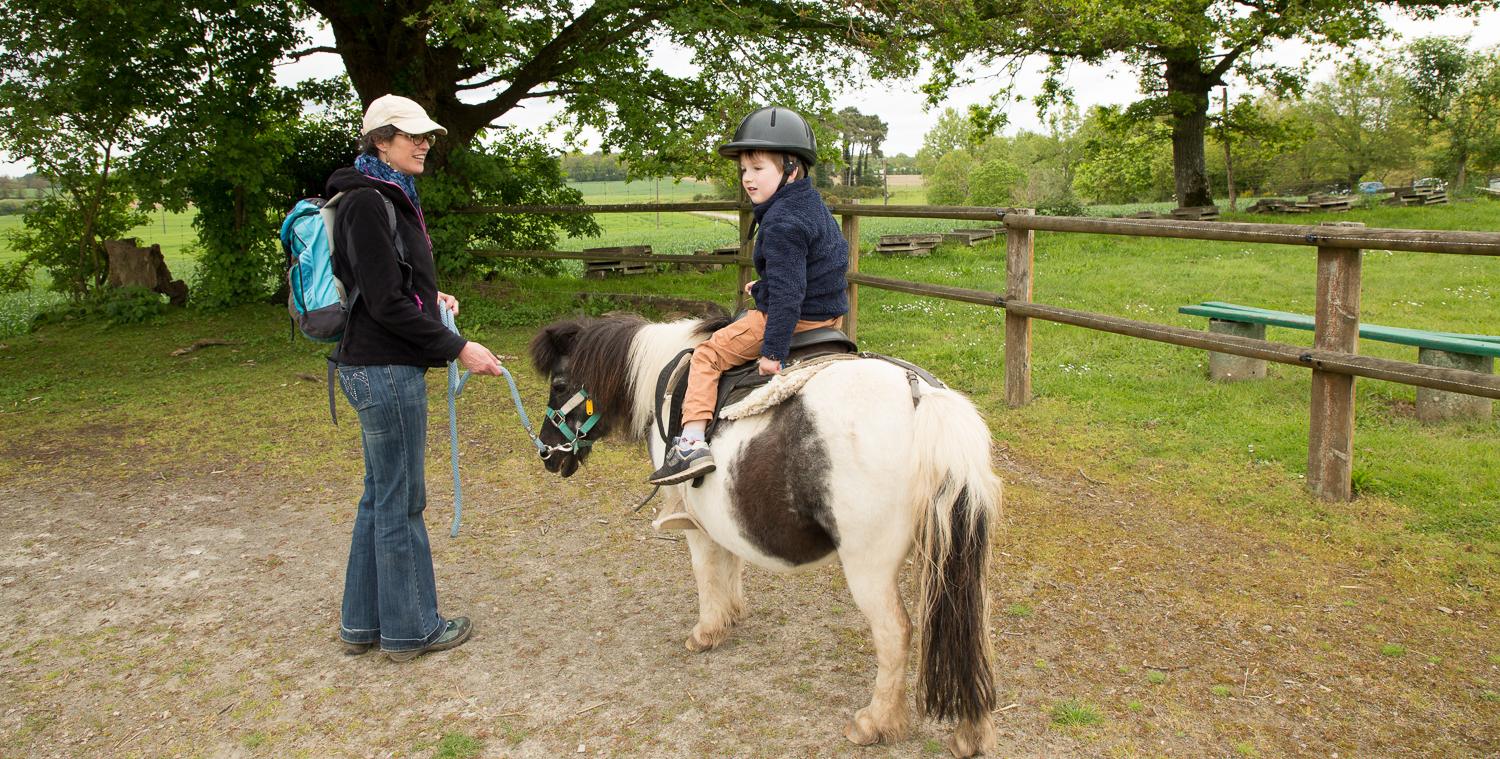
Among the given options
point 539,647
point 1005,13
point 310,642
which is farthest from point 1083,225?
point 1005,13

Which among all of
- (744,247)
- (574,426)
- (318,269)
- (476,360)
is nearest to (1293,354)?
(574,426)

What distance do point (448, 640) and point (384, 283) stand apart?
4.97 ft

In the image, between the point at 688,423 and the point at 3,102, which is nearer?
the point at 688,423

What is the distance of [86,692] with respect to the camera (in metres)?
3.44

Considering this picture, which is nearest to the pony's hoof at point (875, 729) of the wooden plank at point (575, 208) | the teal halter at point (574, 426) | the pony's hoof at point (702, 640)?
the pony's hoof at point (702, 640)

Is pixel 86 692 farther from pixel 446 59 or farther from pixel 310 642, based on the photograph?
pixel 446 59

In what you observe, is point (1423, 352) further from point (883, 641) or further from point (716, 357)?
point (716, 357)

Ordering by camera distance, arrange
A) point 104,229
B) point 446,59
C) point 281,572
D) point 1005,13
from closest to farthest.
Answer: point 281,572
point 446,59
point 104,229
point 1005,13

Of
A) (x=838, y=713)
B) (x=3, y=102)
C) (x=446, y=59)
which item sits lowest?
(x=838, y=713)

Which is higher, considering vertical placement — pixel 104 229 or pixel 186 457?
pixel 104 229

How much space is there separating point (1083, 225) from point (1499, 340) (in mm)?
2432

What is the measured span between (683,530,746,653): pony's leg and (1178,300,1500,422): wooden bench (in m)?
4.00

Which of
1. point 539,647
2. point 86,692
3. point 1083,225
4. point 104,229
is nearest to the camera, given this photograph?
point 86,692

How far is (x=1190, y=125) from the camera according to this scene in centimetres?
1992
